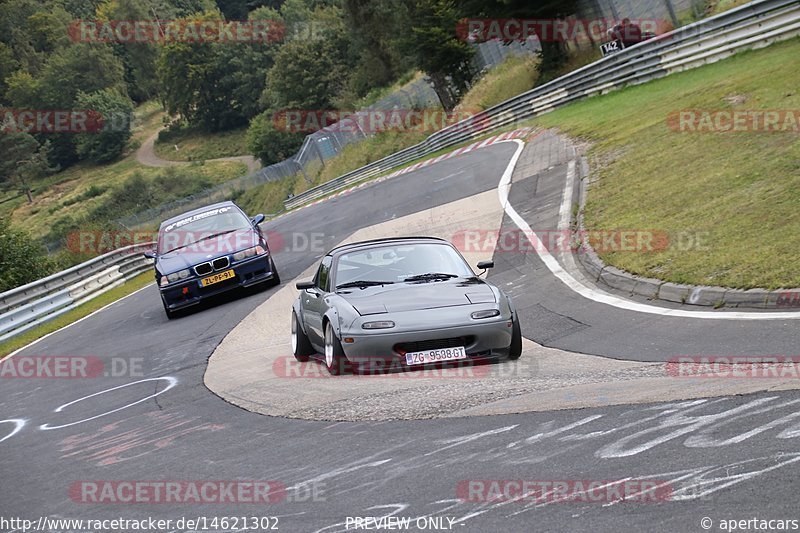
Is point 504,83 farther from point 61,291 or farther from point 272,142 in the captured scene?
point 272,142

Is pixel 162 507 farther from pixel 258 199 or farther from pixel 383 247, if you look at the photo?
pixel 258 199

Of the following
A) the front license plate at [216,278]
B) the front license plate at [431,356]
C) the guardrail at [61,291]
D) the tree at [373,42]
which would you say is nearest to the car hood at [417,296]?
the front license plate at [431,356]

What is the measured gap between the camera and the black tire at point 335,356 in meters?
9.02

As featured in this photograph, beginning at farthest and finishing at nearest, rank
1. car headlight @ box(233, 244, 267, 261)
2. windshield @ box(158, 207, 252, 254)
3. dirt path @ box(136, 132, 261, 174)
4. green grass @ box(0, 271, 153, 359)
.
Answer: dirt path @ box(136, 132, 261, 174) < green grass @ box(0, 271, 153, 359) < windshield @ box(158, 207, 252, 254) < car headlight @ box(233, 244, 267, 261)

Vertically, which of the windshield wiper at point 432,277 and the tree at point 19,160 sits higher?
the tree at point 19,160

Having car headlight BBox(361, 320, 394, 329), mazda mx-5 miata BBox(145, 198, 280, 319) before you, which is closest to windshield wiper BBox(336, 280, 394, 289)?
car headlight BBox(361, 320, 394, 329)

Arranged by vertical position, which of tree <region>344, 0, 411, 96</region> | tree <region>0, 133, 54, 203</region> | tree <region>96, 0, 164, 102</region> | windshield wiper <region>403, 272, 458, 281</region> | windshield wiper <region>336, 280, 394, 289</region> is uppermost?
tree <region>96, 0, 164, 102</region>

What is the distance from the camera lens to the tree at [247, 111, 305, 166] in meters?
88.4

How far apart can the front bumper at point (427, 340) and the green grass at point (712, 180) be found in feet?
8.50

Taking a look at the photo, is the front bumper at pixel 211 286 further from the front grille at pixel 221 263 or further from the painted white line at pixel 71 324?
the painted white line at pixel 71 324

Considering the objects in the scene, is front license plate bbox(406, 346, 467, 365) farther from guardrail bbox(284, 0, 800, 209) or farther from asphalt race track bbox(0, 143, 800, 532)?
guardrail bbox(284, 0, 800, 209)

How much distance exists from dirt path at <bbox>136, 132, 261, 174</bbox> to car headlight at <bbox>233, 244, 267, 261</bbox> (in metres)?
86.2

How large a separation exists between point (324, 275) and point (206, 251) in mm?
7281

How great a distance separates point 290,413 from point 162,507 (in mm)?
2221
